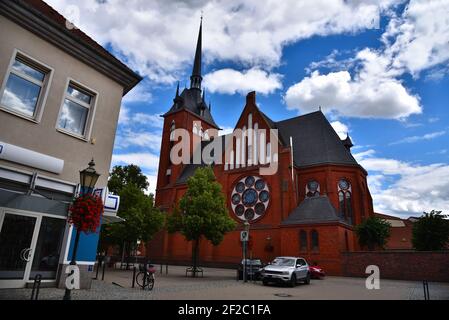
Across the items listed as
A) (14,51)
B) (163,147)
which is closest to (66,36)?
(14,51)

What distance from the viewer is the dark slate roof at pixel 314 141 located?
36.4 meters

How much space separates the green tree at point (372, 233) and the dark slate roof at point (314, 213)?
312cm

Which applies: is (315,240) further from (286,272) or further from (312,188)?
(286,272)

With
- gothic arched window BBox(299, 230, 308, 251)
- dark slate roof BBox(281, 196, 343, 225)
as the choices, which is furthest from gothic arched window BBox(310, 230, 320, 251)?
dark slate roof BBox(281, 196, 343, 225)

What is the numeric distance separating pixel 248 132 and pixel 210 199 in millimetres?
17493

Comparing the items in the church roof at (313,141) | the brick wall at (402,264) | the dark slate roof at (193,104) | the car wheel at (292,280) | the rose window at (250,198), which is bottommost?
the car wheel at (292,280)

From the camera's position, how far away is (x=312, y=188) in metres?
35.7

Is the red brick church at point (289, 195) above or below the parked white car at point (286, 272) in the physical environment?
above

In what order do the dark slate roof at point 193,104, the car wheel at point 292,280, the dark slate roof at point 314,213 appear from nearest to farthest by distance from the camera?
the car wheel at point 292,280
the dark slate roof at point 314,213
the dark slate roof at point 193,104

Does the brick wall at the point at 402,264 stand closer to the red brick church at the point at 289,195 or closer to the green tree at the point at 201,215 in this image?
the red brick church at the point at 289,195

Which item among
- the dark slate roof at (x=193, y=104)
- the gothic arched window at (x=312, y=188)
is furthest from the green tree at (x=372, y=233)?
the dark slate roof at (x=193, y=104)

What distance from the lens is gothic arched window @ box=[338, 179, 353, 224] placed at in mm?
34469

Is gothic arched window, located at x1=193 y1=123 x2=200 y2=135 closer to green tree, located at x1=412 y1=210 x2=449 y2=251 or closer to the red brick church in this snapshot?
the red brick church
